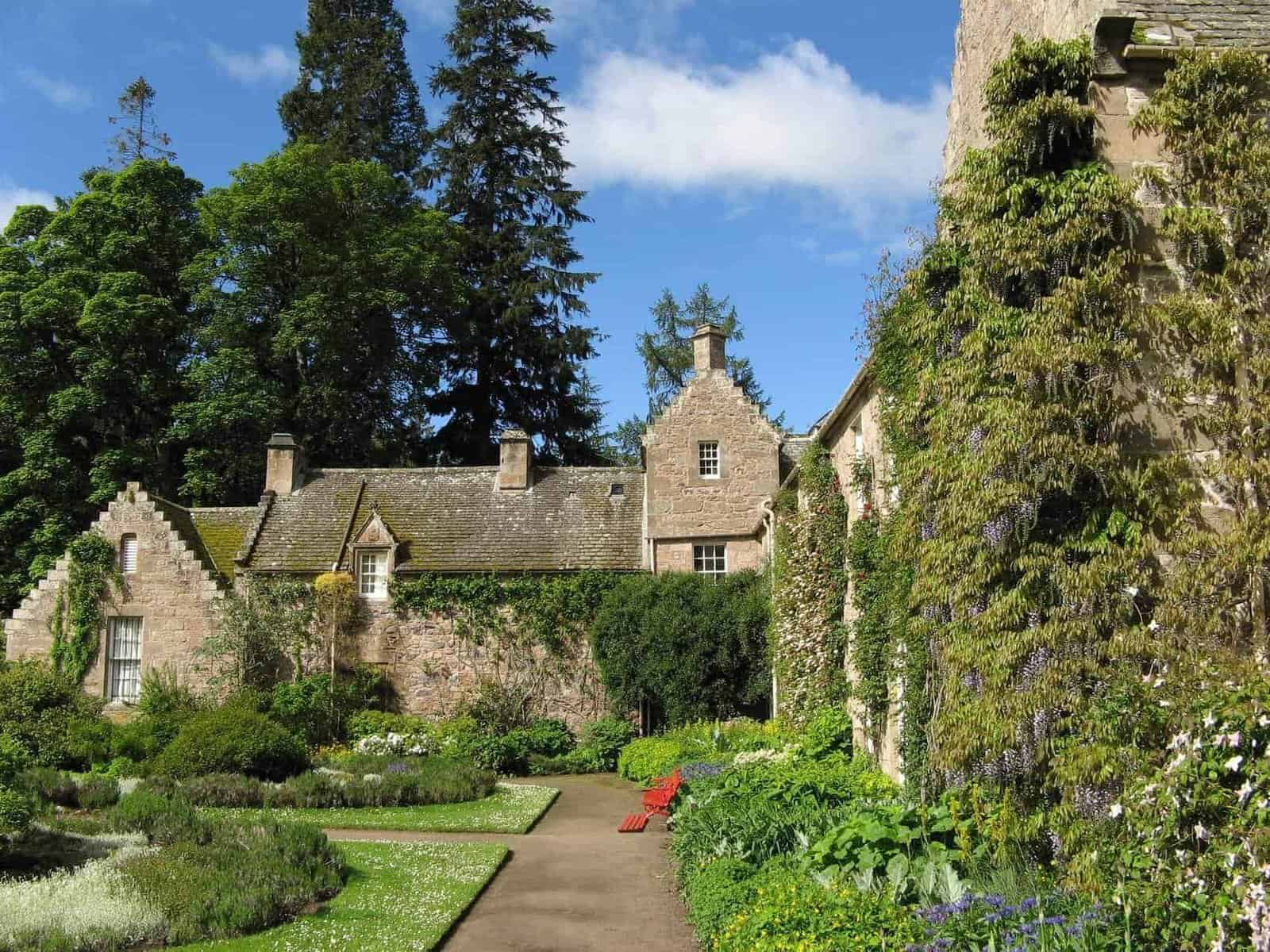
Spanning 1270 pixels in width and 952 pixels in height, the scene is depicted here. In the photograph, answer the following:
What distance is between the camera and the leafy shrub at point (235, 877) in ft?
28.3

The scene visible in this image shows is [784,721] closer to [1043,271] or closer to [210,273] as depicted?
[1043,271]

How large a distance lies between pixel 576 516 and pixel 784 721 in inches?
361

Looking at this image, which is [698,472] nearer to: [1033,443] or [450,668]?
[450,668]

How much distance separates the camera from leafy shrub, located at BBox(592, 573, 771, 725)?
22.2m

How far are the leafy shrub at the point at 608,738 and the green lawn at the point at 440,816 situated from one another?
189 inches

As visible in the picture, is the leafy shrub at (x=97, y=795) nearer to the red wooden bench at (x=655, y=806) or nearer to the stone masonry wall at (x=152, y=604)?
the red wooden bench at (x=655, y=806)

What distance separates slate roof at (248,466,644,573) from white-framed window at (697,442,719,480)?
6.60ft

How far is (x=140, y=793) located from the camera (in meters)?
13.2

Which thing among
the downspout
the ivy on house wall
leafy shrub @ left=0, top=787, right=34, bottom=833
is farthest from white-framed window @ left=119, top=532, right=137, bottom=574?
leafy shrub @ left=0, top=787, right=34, bottom=833

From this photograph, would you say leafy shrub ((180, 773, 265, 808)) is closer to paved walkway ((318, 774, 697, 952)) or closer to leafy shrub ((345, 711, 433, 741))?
paved walkway ((318, 774, 697, 952))

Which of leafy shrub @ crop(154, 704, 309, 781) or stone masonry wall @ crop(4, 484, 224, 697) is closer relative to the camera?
leafy shrub @ crop(154, 704, 309, 781)

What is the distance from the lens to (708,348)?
25.4 meters

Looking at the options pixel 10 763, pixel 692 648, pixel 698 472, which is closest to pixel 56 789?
pixel 10 763

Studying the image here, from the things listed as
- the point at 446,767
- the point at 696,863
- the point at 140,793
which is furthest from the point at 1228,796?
the point at 446,767
